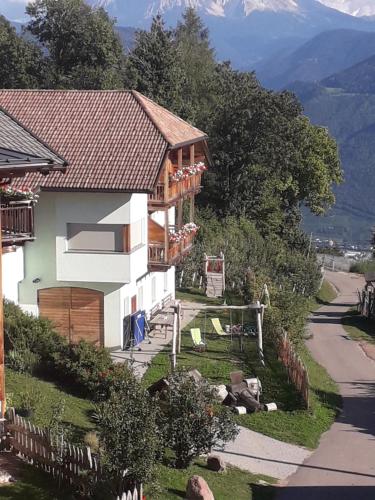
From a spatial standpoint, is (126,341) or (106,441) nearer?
(106,441)

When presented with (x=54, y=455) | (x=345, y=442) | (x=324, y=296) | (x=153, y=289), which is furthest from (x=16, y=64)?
(x=54, y=455)

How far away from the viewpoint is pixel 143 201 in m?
26.6

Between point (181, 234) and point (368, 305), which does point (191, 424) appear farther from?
point (368, 305)

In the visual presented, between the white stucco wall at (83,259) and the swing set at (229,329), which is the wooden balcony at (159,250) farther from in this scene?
the swing set at (229,329)

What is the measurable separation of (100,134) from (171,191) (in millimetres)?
3195

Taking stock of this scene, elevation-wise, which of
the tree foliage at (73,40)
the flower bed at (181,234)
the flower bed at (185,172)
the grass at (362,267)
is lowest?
the grass at (362,267)

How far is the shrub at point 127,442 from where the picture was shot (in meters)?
12.8

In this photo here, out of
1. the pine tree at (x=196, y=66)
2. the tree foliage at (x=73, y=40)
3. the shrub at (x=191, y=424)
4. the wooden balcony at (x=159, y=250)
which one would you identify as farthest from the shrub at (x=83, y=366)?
the tree foliage at (x=73, y=40)

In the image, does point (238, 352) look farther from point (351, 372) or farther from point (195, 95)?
point (195, 95)

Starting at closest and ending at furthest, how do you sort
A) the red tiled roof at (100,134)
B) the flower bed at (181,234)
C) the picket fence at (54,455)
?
the picket fence at (54,455), the red tiled roof at (100,134), the flower bed at (181,234)

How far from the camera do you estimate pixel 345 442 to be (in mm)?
20438

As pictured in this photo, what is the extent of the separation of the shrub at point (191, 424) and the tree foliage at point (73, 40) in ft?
141

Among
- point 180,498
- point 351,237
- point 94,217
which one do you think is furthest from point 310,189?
point 351,237

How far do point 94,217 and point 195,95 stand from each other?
141 feet
